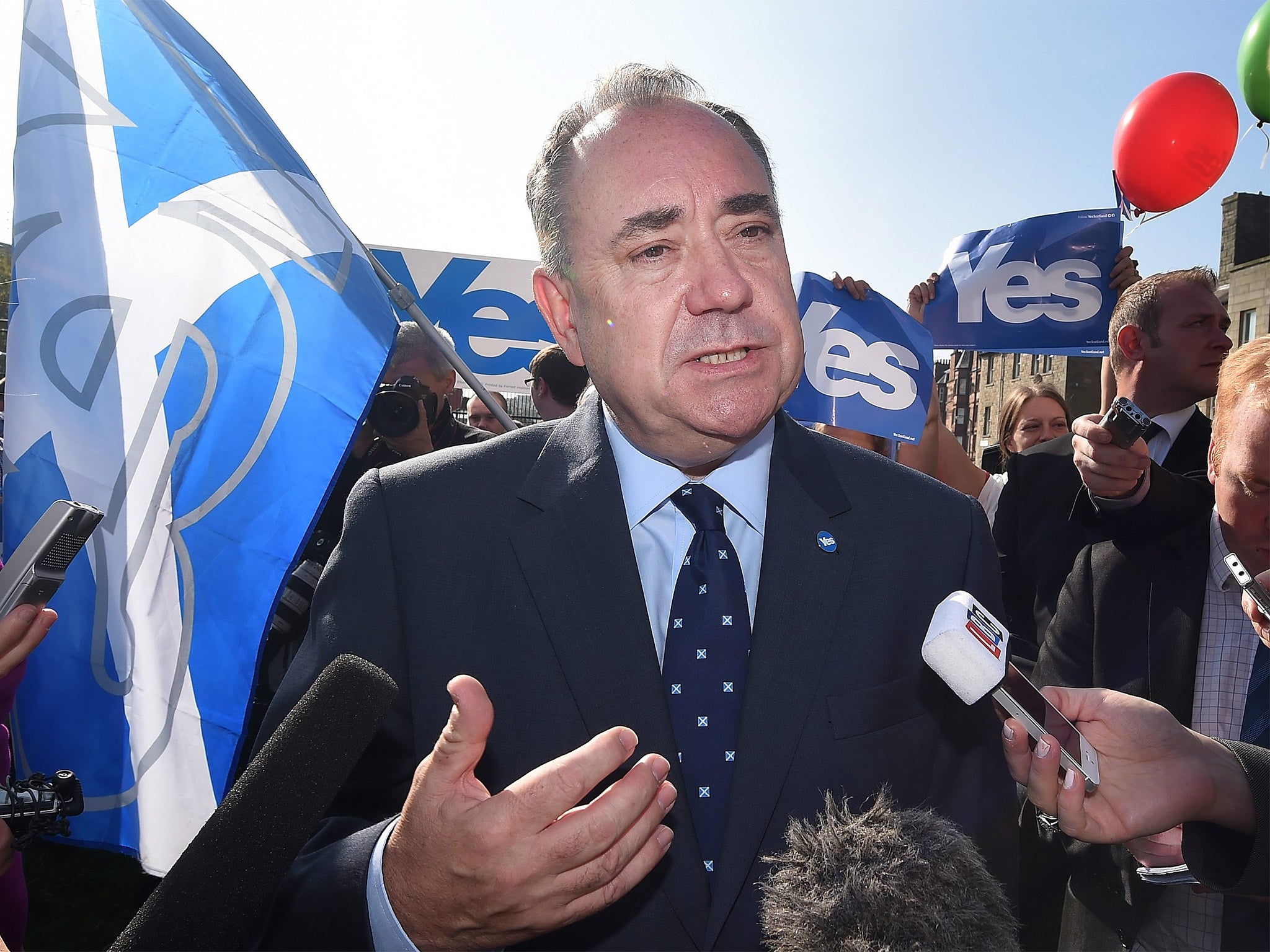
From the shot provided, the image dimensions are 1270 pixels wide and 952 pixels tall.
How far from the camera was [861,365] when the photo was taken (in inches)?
166

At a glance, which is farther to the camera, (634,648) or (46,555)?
(46,555)

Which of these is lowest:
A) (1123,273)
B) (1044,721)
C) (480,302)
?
(1044,721)

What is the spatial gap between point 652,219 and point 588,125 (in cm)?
35

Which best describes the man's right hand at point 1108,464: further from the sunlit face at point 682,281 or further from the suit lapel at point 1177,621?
the sunlit face at point 682,281

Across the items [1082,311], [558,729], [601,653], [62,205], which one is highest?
[62,205]

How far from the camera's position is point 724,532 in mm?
1796

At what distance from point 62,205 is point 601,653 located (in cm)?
263

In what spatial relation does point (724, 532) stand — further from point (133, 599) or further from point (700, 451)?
point (133, 599)

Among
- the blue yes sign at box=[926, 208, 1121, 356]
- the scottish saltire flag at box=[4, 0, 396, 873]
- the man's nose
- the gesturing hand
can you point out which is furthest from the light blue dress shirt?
the blue yes sign at box=[926, 208, 1121, 356]

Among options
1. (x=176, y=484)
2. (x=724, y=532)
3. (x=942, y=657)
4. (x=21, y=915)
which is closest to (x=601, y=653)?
(x=724, y=532)

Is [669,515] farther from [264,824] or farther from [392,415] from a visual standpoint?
[392,415]

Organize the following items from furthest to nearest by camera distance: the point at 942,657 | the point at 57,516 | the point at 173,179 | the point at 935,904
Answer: the point at 173,179 < the point at 57,516 < the point at 942,657 < the point at 935,904

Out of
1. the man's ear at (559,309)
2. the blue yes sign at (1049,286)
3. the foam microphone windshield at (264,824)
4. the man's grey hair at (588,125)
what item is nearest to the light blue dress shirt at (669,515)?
the man's ear at (559,309)

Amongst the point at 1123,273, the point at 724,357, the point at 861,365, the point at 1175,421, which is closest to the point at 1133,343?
the point at 1175,421
